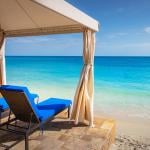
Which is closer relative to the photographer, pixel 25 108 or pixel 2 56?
pixel 25 108

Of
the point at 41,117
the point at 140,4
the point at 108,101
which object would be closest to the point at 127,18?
the point at 140,4

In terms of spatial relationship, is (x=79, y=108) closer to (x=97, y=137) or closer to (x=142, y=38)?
(x=97, y=137)

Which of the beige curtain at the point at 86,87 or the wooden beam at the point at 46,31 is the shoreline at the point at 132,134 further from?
the wooden beam at the point at 46,31

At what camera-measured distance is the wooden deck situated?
2854mm

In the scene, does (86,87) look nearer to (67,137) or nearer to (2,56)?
(67,137)

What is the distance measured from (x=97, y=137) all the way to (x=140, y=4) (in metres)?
13.6

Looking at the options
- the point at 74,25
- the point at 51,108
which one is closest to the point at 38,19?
the point at 74,25

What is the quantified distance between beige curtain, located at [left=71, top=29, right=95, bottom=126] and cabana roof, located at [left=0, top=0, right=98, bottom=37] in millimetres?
230

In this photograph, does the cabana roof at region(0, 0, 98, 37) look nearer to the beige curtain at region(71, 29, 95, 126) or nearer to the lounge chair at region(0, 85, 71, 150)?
the beige curtain at region(71, 29, 95, 126)

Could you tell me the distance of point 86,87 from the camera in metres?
3.68

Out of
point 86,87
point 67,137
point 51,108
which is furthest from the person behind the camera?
point 86,87

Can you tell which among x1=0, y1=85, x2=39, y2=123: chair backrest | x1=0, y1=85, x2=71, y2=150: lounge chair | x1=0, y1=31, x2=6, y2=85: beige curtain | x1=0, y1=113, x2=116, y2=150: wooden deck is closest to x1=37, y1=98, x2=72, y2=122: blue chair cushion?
x1=0, y1=85, x2=71, y2=150: lounge chair

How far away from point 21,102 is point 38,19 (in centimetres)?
185

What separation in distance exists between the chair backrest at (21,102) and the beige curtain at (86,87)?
3.17 feet
